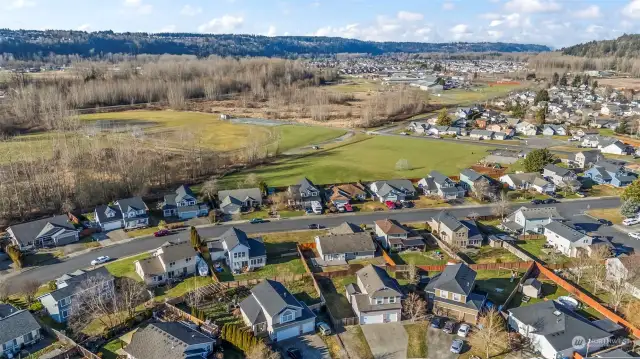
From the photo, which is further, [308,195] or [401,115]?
[401,115]

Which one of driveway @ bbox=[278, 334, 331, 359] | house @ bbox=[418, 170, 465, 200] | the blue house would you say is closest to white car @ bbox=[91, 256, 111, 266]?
driveway @ bbox=[278, 334, 331, 359]

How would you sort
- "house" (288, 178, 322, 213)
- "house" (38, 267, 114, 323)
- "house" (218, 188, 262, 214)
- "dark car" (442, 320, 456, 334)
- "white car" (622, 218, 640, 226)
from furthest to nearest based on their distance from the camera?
"house" (288, 178, 322, 213)
"house" (218, 188, 262, 214)
"white car" (622, 218, 640, 226)
"house" (38, 267, 114, 323)
"dark car" (442, 320, 456, 334)

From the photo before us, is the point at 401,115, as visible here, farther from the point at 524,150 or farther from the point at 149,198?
→ the point at 149,198

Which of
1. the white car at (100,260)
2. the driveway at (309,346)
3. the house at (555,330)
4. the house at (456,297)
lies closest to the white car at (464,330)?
the house at (456,297)

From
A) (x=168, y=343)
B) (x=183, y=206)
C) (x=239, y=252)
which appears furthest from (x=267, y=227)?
(x=168, y=343)

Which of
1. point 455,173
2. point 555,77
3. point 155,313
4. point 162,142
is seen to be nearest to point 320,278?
point 155,313

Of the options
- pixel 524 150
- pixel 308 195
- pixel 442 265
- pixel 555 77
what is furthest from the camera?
pixel 555 77

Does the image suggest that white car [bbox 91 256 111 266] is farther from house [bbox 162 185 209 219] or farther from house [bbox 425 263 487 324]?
house [bbox 425 263 487 324]
